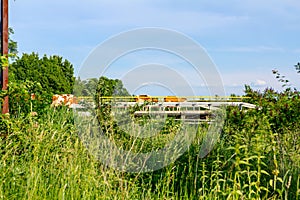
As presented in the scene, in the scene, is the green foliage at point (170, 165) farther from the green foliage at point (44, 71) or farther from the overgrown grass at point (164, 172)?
the green foliage at point (44, 71)

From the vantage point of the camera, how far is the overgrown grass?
4168mm

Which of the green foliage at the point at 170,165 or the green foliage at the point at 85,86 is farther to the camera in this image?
the green foliage at the point at 85,86

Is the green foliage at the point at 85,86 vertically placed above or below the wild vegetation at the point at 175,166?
above

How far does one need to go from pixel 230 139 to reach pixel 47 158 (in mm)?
2076

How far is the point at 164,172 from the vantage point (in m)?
5.09

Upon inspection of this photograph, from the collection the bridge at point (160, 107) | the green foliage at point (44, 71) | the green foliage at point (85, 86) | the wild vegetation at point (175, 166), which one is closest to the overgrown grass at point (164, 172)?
the wild vegetation at point (175, 166)

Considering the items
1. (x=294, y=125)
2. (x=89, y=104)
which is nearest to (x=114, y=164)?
(x=89, y=104)

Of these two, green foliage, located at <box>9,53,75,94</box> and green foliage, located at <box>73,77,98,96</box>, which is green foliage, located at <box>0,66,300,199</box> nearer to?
green foliage, located at <box>73,77,98,96</box>

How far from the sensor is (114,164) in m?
4.96

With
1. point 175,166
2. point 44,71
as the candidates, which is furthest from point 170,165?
point 44,71

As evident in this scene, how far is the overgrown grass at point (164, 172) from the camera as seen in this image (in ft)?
13.7

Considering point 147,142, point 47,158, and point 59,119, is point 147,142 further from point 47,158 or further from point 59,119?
point 59,119

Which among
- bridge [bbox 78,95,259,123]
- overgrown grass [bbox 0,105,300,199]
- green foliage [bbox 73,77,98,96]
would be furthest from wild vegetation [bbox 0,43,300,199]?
green foliage [bbox 73,77,98,96]

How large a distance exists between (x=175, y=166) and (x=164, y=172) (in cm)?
55
